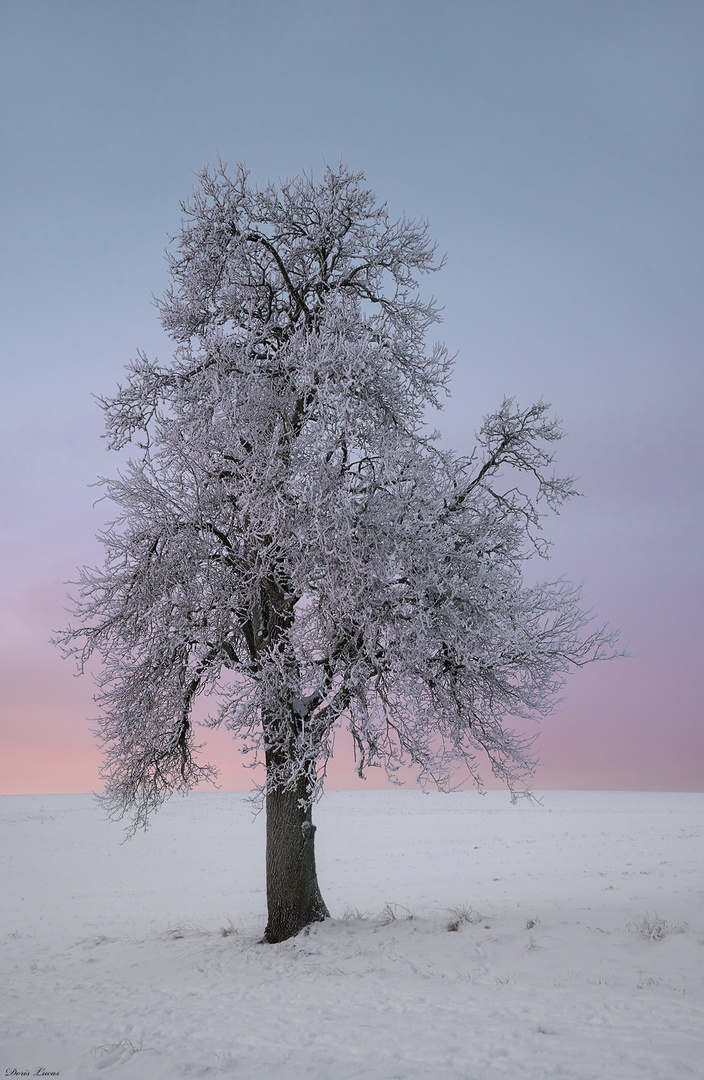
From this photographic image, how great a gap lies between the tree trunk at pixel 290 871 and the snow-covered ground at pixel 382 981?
36 cm

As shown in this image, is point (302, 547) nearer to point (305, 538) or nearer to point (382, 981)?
point (305, 538)

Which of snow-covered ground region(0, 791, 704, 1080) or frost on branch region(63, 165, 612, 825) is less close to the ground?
frost on branch region(63, 165, 612, 825)

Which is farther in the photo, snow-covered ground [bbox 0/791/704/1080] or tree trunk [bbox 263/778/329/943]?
tree trunk [bbox 263/778/329/943]

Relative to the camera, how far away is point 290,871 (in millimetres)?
11586

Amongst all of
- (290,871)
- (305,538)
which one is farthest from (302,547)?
(290,871)

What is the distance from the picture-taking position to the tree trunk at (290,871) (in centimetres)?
1149

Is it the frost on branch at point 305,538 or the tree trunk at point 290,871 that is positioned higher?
the frost on branch at point 305,538

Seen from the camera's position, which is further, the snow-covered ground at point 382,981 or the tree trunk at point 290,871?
the tree trunk at point 290,871

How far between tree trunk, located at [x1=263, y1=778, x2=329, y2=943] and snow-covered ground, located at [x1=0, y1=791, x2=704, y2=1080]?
362mm

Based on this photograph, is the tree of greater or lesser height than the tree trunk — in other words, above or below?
above

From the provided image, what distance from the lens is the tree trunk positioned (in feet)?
37.7

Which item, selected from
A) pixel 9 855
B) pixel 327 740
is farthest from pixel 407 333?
pixel 9 855

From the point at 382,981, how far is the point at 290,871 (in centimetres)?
304

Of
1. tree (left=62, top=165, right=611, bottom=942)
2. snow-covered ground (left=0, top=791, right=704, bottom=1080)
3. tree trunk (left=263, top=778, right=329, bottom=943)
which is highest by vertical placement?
tree (left=62, top=165, right=611, bottom=942)
